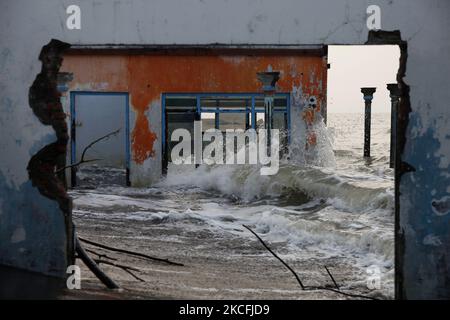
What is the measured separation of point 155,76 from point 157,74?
7 cm

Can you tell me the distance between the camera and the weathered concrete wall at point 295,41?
527 centimetres

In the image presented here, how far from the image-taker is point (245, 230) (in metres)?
11.3

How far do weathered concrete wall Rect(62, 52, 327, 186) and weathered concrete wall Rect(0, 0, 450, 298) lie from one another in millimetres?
11933

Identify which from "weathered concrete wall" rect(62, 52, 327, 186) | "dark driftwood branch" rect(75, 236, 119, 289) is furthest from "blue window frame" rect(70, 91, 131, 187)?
"dark driftwood branch" rect(75, 236, 119, 289)

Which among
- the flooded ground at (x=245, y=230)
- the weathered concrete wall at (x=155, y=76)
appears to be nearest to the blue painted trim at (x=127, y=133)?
the weathered concrete wall at (x=155, y=76)

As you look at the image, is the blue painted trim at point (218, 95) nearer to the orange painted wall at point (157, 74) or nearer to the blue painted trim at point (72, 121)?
the orange painted wall at point (157, 74)

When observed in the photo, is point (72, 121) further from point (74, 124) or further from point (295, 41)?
point (295, 41)

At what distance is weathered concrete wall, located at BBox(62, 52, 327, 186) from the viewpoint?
1748 centimetres

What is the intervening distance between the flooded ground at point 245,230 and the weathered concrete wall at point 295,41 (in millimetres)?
1129

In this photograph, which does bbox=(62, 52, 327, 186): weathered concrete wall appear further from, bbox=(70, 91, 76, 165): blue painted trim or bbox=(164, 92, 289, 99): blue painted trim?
bbox=(70, 91, 76, 165): blue painted trim

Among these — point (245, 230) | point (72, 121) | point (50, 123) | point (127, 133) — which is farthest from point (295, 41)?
point (72, 121)
